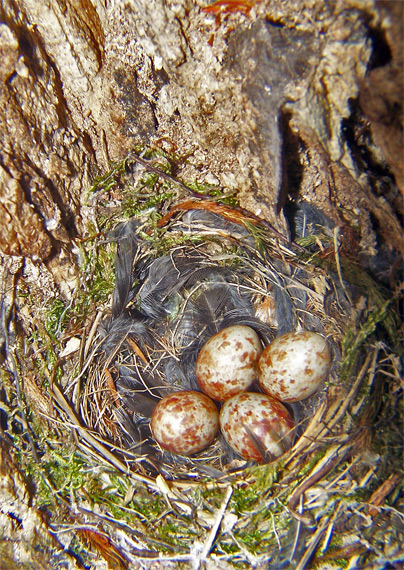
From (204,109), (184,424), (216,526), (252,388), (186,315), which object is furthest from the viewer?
(186,315)

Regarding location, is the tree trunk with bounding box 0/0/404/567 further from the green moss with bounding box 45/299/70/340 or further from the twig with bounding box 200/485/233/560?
the twig with bounding box 200/485/233/560

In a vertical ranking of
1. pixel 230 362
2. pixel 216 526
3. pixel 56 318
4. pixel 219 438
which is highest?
pixel 56 318

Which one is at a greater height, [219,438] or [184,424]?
[184,424]

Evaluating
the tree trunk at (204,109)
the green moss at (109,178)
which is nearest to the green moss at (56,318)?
the tree trunk at (204,109)

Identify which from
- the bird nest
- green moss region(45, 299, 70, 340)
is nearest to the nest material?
the bird nest

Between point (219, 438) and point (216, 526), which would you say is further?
point (219, 438)

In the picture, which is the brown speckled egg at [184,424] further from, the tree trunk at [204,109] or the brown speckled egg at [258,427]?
the tree trunk at [204,109]

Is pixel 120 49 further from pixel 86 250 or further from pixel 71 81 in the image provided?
pixel 86 250

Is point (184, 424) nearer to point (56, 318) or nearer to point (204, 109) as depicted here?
point (56, 318)

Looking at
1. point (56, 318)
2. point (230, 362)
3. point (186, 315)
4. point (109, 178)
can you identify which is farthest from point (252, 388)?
point (109, 178)

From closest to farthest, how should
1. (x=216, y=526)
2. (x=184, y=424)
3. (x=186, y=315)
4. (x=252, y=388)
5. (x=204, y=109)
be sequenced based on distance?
(x=216, y=526) → (x=204, y=109) → (x=184, y=424) → (x=252, y=388) → (x=186, y=315)
